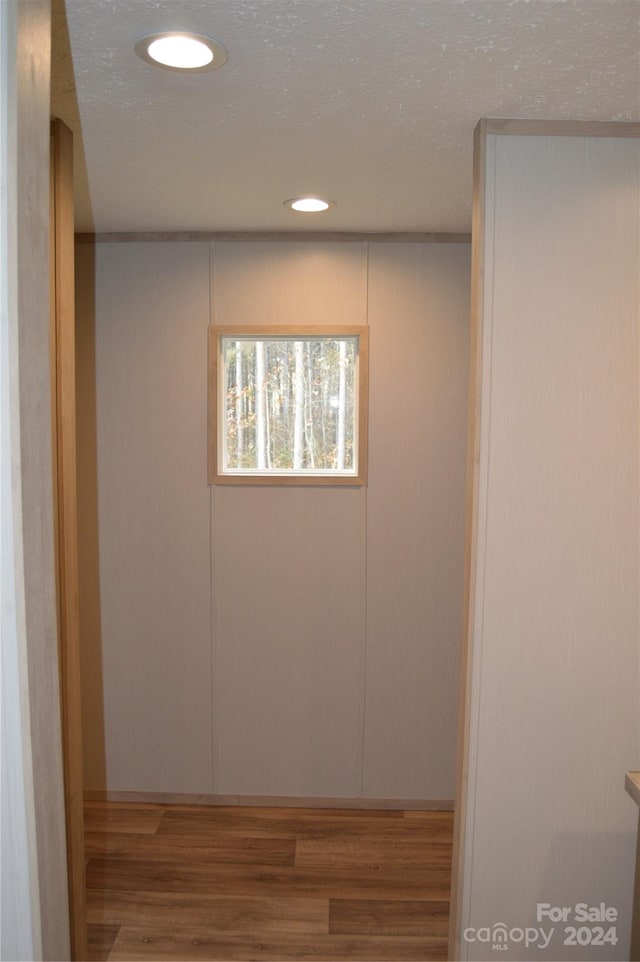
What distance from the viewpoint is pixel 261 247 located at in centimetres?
341

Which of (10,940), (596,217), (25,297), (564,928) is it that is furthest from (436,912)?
(25,297)

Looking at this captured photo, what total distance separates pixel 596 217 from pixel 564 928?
1955 millimetres

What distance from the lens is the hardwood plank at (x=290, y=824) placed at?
10.9 ft

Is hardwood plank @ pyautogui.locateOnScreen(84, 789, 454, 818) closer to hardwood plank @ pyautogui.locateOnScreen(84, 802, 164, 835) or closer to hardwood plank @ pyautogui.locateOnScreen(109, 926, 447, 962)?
hardwood plank @ pyautogui.locateOnScreen(84, 802, 164, 835)

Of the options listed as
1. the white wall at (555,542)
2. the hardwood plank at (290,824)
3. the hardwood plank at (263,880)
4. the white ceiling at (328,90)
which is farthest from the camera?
the hardwood plank at (290,824)

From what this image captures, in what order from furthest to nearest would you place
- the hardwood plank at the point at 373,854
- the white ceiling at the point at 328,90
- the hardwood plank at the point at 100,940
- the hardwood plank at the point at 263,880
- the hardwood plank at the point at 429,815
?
1. the hardwood plank at the point at 429,815
2. the hardwood plank at the point at 373,854
3. the hardwood plank at the point at 263,880
4. the hardwood plank at the point at 100,940
5. the white ceiling at the point at 328,90

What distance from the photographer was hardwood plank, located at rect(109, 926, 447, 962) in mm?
2576

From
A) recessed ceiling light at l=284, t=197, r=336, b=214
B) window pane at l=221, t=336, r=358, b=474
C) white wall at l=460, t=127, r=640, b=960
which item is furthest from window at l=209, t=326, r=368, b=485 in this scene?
white wall at l=460, t=127, r=640, b=960

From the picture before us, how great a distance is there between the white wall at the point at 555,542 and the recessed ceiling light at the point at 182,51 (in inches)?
30.7

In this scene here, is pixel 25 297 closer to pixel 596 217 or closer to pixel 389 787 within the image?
pixel 596 217

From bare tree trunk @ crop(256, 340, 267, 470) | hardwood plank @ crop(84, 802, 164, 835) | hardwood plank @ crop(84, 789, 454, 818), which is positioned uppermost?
bare tree trunk @ crop(256, 340, 267, 470)

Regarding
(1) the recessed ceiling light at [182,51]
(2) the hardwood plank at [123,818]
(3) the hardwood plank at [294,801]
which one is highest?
(1) the recessed ceiling light at [182,51]

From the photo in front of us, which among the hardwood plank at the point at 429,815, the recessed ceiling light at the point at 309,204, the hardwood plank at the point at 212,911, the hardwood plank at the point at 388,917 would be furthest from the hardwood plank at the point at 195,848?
the recessed ceiling light at the point at 309,204

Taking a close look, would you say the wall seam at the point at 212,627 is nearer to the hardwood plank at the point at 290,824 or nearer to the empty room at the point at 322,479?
the empty room at the point at 322,479
